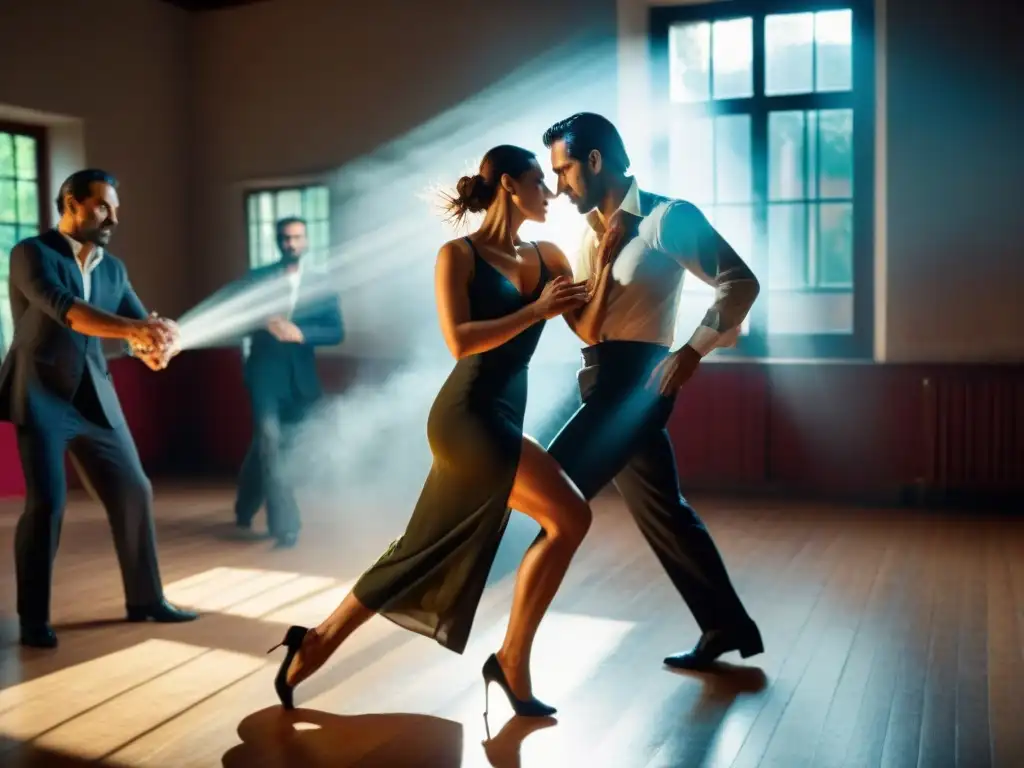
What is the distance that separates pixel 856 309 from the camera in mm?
6125

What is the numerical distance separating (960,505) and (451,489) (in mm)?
4087

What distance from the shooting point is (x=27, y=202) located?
655 cm

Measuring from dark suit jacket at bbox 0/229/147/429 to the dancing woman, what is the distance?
1.32m

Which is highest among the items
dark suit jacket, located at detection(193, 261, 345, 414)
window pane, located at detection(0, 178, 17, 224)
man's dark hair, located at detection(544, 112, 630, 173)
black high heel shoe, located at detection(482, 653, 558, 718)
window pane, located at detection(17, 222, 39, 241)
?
window pane, located at detection(0, 178, 17, 224)

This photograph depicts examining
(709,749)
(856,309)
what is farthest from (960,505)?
(709,749)

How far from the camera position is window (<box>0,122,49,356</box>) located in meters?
6.34

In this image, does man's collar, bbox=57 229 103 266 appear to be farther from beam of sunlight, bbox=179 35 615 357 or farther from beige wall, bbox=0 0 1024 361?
beige wall, bbox=0 0 1024 361

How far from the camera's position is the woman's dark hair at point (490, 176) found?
8.32 feet

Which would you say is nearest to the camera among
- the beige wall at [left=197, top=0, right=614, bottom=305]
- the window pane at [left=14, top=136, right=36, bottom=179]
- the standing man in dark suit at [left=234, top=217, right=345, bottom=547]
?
the standing man in dark suit at [left=234, top=217, right=345, bottom=547]

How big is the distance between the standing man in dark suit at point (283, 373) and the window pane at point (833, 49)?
302cm

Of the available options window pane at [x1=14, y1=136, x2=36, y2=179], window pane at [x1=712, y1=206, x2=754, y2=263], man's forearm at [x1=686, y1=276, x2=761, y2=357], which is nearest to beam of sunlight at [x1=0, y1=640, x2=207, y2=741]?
man's forearm at [x1=686, y1=276, x2=761, y2=357]

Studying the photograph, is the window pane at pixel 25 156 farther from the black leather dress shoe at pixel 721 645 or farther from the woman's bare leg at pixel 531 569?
the black leather dress shoe at pixel 721 645

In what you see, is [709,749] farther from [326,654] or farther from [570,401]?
[570,401]

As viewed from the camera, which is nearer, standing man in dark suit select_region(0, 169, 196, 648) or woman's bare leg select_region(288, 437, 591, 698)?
woman's bare leg select_region(288, 437, 591, 698)
